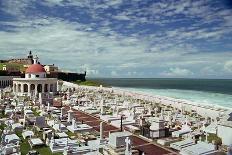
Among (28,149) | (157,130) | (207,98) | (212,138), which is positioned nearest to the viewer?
(28,149)

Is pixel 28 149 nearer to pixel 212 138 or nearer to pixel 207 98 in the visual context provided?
pixel 212 138

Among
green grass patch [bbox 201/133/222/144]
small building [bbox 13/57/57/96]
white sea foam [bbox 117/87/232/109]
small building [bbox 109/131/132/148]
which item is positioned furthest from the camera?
white sea foam [bbox 117/87/232/109]

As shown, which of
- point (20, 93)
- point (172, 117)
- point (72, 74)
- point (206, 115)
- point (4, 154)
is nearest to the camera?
point (4, 154)

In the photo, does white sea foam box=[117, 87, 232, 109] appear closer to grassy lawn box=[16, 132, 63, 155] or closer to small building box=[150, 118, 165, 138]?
small building box=[150, 118, 165, 138]

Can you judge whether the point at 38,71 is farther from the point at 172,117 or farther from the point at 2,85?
the point at 172,117

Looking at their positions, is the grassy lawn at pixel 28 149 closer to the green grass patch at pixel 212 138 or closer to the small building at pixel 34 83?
the green grass patch at pixel 212 138

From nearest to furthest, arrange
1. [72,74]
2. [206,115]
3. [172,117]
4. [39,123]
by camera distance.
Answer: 1. [39,123]
2. [172,117]
3. [206,115]
4. [72,74]

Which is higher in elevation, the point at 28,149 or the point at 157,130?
the point at 157,130

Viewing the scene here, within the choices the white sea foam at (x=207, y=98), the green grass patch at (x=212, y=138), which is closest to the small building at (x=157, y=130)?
the green grass patch at (x=212, y=138)

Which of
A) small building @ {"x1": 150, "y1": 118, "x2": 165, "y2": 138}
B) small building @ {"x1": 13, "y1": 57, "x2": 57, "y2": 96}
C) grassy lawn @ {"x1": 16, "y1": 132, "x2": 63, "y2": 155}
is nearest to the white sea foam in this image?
small building @ {"x1": 150, "y1": 118, "x2": 165, "y2": 138}

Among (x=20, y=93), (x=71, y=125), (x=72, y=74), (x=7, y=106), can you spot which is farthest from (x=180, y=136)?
(x=72, y=74)

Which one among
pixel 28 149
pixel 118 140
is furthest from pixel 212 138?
pixel 28 149
